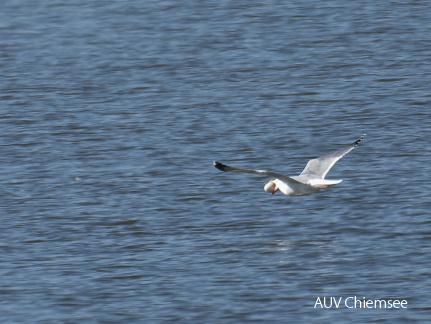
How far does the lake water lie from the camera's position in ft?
47.4

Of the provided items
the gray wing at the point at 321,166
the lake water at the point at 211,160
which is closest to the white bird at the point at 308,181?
the gray wing at the point at 321,166

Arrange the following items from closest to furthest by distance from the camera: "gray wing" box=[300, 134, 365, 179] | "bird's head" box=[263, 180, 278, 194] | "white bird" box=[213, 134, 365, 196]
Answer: "white bird" box=[213, 134, 365, 196], "bird's head" box=[263, 180, 278, 194], "gray wing" box=[300, 134, 365, 179]

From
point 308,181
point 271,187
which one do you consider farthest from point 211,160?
point 308,181

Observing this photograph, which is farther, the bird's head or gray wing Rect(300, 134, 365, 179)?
gray wing Rect(300, 134, 365, 179)

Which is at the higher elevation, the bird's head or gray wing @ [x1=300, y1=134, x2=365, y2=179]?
gray wing @ [x1=300, y1=134, x2=365, y2=179]

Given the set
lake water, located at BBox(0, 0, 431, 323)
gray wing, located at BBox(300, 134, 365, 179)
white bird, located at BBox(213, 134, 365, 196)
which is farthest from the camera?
gray wing, located at BBox(300, 134, 365, 179)

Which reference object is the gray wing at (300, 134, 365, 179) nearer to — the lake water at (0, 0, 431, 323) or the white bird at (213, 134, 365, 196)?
the white bird at (213, 134, 365, 196)

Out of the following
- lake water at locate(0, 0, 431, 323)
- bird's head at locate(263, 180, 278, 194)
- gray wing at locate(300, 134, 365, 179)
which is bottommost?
lake water at locate(0, 0, 431, 323)

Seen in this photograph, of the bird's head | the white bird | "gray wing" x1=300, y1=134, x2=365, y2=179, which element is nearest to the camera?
the white bird

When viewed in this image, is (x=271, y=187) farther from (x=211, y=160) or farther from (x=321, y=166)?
Answer: (x=211, y=160)

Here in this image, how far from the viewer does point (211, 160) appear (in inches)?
773

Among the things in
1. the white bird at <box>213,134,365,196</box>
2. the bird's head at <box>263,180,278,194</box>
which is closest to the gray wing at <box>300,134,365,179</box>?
the white bird at <box>213,134,365,196</box>

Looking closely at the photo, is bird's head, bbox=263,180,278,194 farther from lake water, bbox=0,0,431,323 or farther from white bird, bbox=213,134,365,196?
lake water, bbox=0,0,431,323

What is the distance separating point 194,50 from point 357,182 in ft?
33.5
